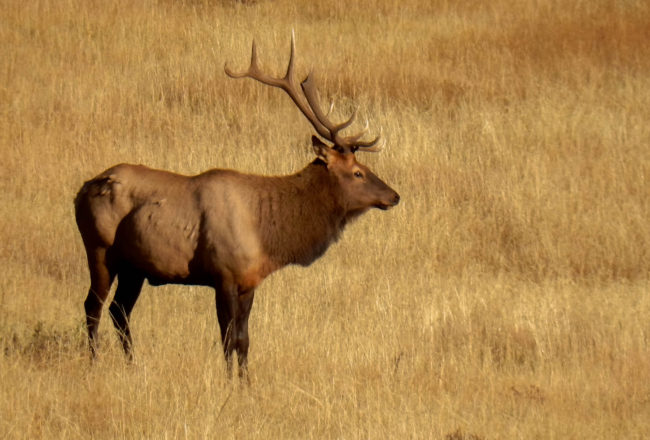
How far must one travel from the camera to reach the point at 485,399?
23.2ft

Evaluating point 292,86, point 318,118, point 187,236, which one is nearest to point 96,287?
point 187,236

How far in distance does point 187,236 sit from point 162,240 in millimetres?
153

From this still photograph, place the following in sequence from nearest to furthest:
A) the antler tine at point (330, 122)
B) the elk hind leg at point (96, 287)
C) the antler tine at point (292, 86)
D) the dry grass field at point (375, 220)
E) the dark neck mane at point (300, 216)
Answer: the dry grass field at point (375, 220) → the elk hind leg at point (96, 287) → the dark neck mane at point (300, 216) → the antler tine at point (330, 122) → the antler tine at point (292, 86)

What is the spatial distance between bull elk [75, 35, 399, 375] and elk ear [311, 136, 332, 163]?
36cm

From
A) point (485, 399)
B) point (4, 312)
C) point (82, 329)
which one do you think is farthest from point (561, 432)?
point (4, 312)

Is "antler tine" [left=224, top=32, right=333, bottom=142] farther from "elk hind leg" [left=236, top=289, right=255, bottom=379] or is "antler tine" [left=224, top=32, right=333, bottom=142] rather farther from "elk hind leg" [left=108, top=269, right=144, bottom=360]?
"elk hind leg" [left=108, top=269, right=144, bottom=360]

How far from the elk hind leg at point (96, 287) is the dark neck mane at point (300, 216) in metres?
0.99

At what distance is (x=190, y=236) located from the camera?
24.6 ft

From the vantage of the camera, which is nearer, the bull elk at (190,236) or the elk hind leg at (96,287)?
the bull elk at (190,236)

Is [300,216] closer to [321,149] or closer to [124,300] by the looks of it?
[321,149]

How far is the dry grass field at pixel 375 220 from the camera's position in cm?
689

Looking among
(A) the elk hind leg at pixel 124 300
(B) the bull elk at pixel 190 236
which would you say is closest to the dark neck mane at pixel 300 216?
(B) the bull elk at pixel 190 236

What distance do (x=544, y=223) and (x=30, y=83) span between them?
6016 mm

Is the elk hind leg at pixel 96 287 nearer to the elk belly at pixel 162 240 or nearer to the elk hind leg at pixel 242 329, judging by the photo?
the elk belly at pixel 162 240
